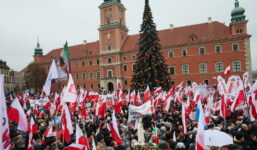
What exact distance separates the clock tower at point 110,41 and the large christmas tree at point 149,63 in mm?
21665

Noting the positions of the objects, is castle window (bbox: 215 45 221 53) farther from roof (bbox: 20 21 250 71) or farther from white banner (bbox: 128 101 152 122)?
white banner (bbox: 128 101 152 122)

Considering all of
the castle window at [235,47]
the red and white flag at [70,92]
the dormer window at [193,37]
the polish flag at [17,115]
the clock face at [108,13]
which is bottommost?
the polish flag at [17,115]

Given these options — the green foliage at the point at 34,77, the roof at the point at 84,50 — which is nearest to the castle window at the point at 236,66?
the roof at the point at 84,50

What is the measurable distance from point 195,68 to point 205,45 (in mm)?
4850

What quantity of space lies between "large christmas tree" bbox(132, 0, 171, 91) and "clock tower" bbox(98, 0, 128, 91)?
21665mm

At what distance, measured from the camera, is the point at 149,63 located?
2441cm

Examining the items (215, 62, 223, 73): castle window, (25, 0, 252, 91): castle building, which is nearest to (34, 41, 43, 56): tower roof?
(25, 0, 252, 91): castle building

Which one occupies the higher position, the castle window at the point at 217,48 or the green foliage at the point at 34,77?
the castle window at the point at 217,48

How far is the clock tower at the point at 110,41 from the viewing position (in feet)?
153

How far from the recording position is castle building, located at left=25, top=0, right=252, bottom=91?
118ft

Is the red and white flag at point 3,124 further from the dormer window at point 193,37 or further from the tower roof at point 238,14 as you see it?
the dormer window at point 193,37

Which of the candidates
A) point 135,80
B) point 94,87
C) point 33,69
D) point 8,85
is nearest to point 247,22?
point 135,80

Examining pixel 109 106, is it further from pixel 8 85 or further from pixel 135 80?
pixel 8 85

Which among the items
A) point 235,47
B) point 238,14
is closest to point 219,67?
point 235,47
